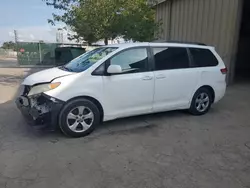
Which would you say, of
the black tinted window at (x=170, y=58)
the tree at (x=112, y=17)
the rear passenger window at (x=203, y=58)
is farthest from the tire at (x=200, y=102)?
the tree at (x=112, y=17)

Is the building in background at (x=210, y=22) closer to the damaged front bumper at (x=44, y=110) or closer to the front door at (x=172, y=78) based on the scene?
the front door at (x=172, y=78)

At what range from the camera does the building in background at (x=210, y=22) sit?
363 inches

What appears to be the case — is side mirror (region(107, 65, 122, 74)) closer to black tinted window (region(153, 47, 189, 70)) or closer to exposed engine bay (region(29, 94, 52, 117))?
black tinted window (region(153, 47, 189, 70))

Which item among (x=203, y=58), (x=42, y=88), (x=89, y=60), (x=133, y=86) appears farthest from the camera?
(x=203, y=58)

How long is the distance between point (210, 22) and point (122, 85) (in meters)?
7.21

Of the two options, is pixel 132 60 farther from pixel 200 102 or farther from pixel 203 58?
pixel 200 102

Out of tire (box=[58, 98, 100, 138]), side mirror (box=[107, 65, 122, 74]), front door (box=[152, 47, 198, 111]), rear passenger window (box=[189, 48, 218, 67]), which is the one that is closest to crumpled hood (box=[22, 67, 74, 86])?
tire (box=[58, 98, 100, 138])

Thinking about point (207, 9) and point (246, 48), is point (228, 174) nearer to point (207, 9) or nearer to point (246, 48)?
point (207, 9)

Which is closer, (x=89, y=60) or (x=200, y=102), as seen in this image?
(x=89, y=60)

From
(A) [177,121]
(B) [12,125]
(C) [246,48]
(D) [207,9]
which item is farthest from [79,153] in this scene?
(C) [246,48]

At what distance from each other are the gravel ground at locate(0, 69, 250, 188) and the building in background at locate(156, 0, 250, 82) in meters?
5.04

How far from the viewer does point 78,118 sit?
426 cm

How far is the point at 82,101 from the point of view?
425cm

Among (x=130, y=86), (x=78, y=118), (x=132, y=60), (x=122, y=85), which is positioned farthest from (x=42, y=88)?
(x=132, y=60)
